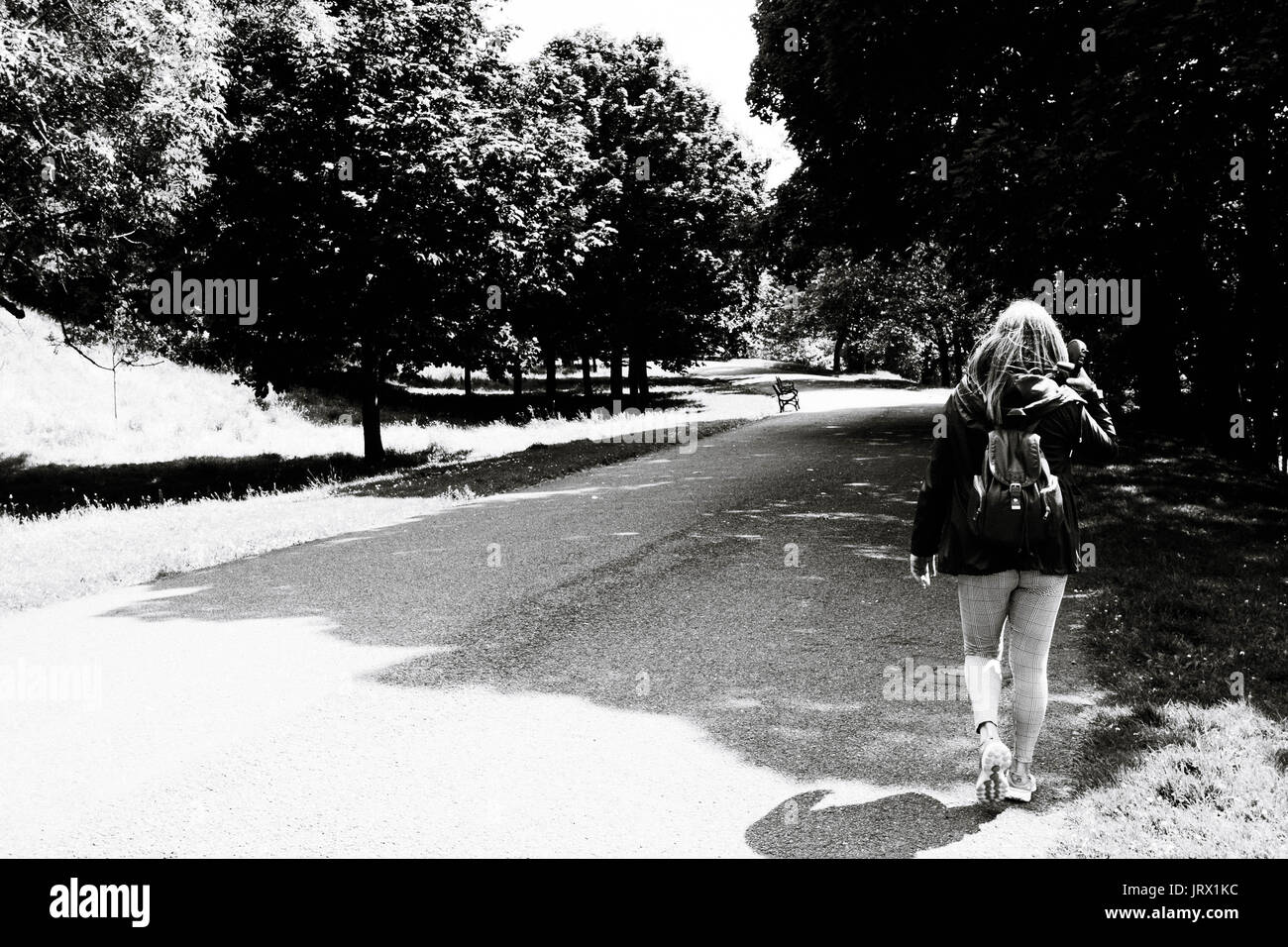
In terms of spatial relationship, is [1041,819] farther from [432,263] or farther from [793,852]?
[432,263]

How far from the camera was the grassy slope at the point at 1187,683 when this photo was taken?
381 centimetres

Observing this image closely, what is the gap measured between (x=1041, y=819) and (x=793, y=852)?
1.11 meters

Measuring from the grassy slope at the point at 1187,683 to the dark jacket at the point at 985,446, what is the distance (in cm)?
105

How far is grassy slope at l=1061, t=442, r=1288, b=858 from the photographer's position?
3809 millimetres

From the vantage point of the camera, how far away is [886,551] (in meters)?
9.26

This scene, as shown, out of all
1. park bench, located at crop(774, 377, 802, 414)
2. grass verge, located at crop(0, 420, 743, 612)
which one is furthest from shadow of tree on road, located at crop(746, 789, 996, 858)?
park bench, located at crop(774, 377, 802, 414)

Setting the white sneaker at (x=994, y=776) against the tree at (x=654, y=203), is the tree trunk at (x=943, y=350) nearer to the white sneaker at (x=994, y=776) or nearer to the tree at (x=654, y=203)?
the tree at (x=654, y=203)

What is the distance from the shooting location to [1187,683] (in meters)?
5.47

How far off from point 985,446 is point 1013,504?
297 millimetres

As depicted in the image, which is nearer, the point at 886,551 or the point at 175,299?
the point at 886,551

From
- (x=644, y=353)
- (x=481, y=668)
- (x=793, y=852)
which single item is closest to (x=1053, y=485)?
(x=793, y=852)
